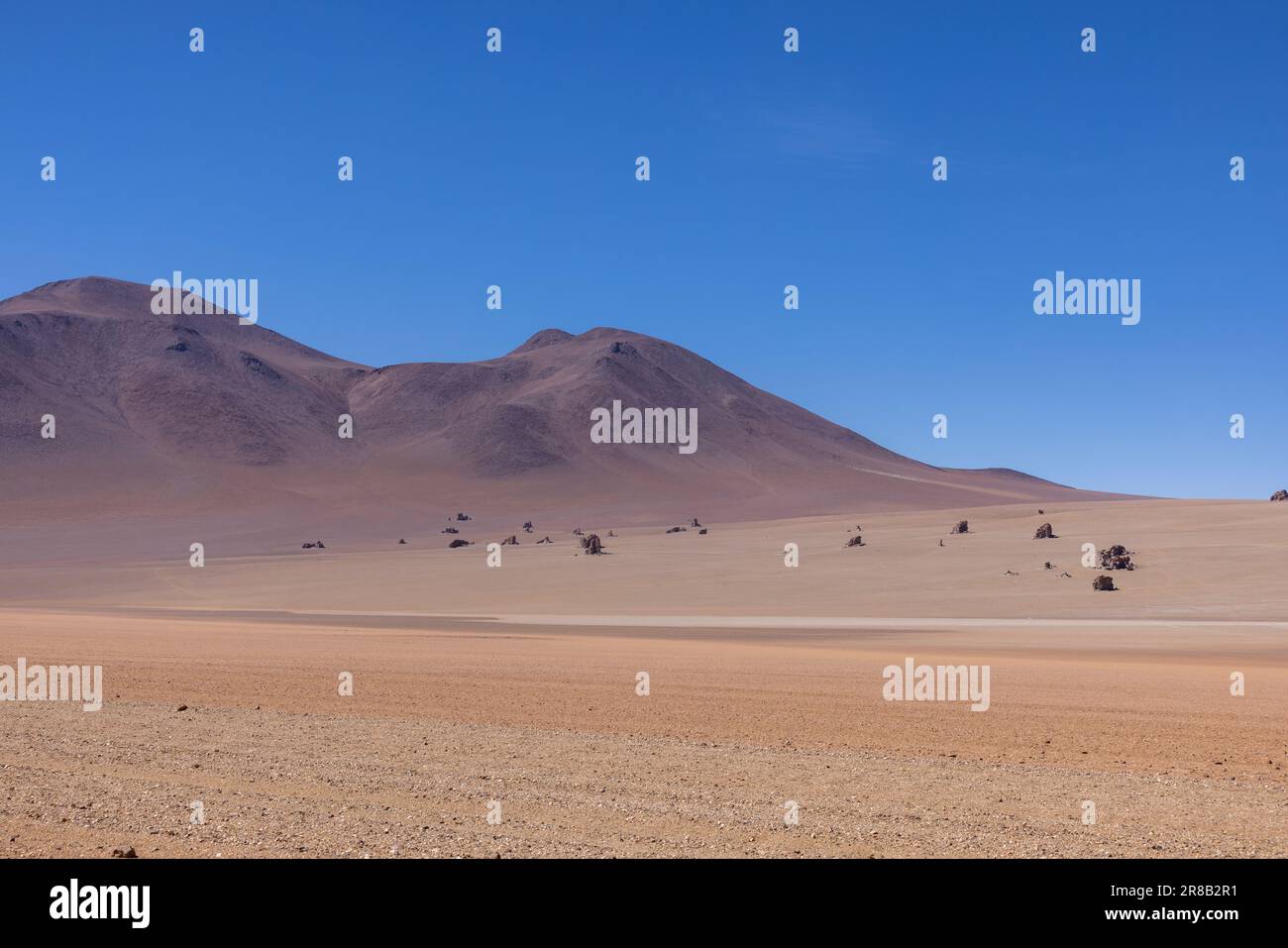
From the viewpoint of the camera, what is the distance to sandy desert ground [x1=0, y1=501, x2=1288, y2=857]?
9039 millimetres

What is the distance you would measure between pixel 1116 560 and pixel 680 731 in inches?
1363

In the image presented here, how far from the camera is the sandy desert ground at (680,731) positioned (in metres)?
9.04

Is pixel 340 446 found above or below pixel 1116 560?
above

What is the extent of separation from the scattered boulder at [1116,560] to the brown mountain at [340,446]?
71.8 metres

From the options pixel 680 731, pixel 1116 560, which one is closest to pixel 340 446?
pixel 1116 560

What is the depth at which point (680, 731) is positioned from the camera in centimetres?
1502

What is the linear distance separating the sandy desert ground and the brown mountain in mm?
75579

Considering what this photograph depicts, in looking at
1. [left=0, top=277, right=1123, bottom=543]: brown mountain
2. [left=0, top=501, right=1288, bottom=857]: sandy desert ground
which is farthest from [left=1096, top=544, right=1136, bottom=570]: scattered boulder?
[left=0, top=277, right=1123, bottom=543]: brown mountain

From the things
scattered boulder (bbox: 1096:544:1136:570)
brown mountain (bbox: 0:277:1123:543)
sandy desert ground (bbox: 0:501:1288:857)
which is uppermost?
brown mountain (bbox: 0:277:1123:543)

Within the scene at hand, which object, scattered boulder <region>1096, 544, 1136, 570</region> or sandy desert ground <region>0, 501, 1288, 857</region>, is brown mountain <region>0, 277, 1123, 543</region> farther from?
sandy desert ground <region>0, 501, 1288, 857</region>

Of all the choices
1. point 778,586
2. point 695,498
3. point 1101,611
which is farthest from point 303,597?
point 695,498

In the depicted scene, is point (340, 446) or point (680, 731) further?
point (340, 446)

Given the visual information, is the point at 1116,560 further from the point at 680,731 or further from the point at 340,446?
the point at 340,446

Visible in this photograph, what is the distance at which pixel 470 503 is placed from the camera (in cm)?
12762
